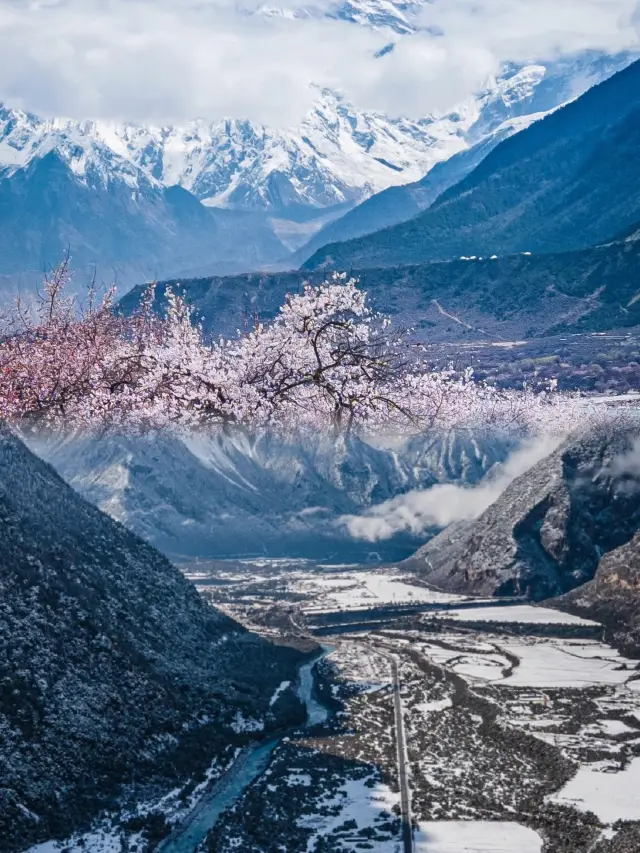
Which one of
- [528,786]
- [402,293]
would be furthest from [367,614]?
[528,786]

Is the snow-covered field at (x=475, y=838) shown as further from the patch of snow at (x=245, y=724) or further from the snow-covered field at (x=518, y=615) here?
the snow-covered field at (x=518, y=615)

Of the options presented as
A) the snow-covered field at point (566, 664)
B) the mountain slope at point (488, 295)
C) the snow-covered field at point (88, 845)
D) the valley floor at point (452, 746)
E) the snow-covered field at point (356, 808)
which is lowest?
the snow-covered field at point (566, 664)

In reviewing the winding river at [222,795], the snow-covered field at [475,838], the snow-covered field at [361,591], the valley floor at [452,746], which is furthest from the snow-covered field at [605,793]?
the snow-covered field at [361,591]

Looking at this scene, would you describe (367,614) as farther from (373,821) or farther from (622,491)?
(373,821)

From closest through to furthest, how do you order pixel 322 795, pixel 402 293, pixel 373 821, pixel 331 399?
pixel 331 399, pixel 373 821, pixel 322 795, pixel 402 293

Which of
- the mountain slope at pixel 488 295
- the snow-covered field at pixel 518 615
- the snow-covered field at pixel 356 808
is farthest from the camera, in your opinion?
the mountain slope at pixel 488 295

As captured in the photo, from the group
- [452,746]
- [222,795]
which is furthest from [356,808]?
[452,746]
